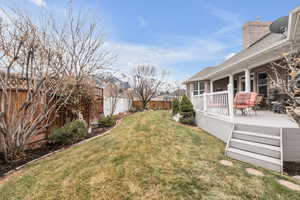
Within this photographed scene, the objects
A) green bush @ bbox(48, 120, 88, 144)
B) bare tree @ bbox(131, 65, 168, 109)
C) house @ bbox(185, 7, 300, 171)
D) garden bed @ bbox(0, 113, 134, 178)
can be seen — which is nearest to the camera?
house @ bbox(185, 7, 300, 171)

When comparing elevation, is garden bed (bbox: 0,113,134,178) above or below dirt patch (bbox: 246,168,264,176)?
below

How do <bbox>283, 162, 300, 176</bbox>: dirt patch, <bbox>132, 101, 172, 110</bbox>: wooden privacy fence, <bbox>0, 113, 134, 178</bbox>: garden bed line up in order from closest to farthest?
1. <bbox>283, 162, 300, 176</bbox>: dirt patch
2. <bbox>0, 113, 134, 178</bbox>: garden bed
3. <bbox>132, 101, 172, 110</bbox>: wooden privacy fence

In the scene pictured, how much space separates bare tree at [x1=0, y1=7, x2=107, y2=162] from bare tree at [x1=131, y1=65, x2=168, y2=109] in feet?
44.5

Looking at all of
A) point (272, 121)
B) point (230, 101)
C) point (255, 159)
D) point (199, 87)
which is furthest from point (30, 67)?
point (199, 87)

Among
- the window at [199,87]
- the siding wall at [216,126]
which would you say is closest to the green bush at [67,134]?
the siding wall at [216,126]

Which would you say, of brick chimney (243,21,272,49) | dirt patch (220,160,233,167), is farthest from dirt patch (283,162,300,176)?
brick chimney (243,21,272,49)

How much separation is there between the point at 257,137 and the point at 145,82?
16564mm

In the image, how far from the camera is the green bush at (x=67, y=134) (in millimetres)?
4941

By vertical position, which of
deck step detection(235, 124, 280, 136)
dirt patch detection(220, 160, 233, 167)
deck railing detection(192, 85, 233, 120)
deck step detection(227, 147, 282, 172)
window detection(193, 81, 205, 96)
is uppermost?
window detection(193, 81, 205, 96)

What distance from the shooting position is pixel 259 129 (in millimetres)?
3703

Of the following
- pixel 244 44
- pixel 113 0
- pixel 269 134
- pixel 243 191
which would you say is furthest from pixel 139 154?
pixel 244 44

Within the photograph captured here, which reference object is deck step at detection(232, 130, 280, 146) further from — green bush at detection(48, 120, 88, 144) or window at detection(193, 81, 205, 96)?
window at detection(193, 81, 205, 96)

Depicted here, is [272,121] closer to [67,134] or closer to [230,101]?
[230,101]

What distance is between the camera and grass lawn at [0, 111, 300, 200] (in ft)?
7.59
